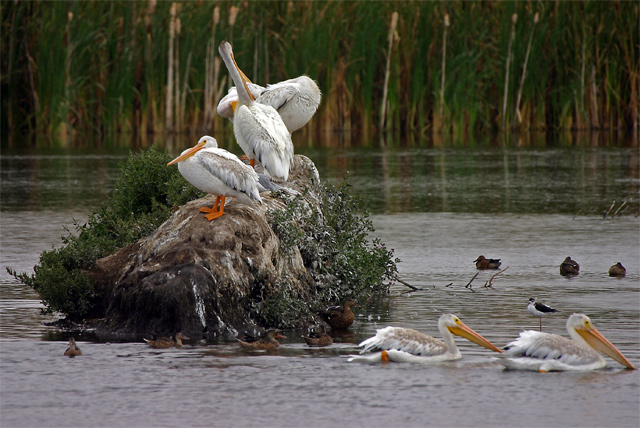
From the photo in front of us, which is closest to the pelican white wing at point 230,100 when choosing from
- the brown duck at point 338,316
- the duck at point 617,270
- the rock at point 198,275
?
the rock at point 198,275

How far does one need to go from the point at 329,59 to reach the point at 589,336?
1764cm

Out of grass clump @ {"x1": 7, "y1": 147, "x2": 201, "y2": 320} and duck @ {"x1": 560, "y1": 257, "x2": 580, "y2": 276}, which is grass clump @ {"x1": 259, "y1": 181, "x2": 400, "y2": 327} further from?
duck @ {"x1": 560, "y1": 257, "x2": 580, "y2": 276}

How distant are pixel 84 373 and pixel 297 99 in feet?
13.8

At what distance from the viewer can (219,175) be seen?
26.2 ft

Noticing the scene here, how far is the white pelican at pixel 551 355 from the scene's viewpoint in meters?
6.73

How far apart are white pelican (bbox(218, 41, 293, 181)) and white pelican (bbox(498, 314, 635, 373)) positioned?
2935 millimetres

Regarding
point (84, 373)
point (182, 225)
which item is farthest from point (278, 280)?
point (84, 373)

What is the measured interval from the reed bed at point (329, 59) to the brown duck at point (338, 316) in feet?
50.5

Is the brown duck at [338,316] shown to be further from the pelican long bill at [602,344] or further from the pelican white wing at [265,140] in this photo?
the pelican long bill at [602,344]

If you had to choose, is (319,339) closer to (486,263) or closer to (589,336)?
(589,336)

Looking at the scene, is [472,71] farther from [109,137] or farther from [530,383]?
[530,383]

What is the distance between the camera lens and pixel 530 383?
6.47 m

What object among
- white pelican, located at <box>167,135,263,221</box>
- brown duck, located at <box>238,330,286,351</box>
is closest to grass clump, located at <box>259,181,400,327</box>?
white pelican, located at <box>167,135,263,221</box>

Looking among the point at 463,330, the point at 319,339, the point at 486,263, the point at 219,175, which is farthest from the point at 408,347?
the point at 486,263
